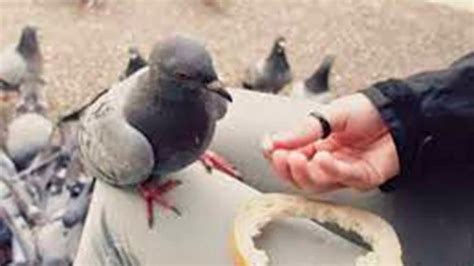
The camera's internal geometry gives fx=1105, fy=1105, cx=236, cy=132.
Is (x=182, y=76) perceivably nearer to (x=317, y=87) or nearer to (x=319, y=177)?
(x=319, y=177)

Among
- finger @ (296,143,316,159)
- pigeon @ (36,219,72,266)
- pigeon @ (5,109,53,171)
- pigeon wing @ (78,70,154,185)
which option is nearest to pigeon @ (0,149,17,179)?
pigeon @ (5,109,53,171)

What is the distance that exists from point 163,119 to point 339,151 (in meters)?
0.23

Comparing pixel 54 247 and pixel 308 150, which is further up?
pixel 308 150

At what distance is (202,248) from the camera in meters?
1.35

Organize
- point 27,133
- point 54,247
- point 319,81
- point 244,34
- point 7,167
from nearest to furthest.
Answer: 1. point 54,247
2. point 7,167
3. point 27,133
4. point 319,81
5. point 244,34

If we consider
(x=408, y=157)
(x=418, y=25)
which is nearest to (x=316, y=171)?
(x=408, y=157)

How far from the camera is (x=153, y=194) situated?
1379mm

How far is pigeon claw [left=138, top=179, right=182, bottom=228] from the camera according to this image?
136 cm

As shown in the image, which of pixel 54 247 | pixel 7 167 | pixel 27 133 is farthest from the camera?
pixel 27 133

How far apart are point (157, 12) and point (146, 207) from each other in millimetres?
1380

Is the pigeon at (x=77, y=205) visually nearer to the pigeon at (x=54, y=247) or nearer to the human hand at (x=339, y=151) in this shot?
the pigeon at (x=54, y=247)

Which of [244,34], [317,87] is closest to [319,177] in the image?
[317,87]

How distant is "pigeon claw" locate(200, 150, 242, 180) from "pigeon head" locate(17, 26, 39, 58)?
821mm

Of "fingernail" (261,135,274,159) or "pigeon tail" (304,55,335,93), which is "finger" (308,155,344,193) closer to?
"fingernail" (261,135,274,159)
